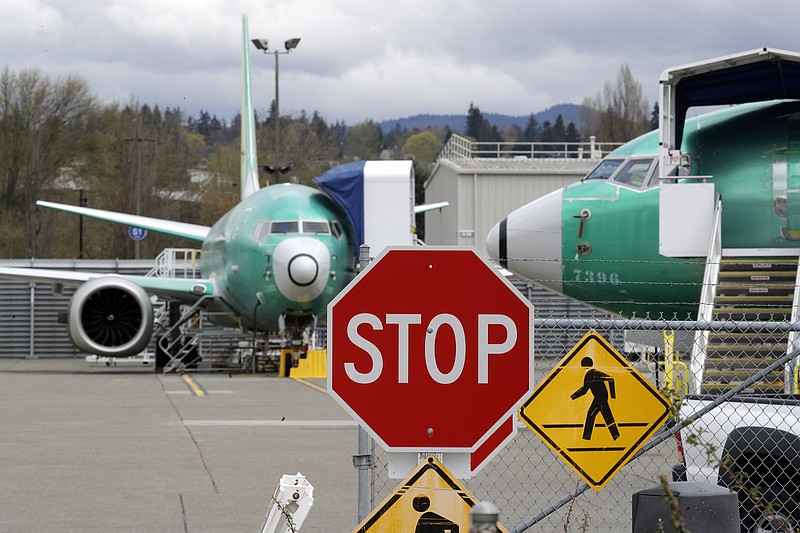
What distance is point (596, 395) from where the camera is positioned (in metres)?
6.25

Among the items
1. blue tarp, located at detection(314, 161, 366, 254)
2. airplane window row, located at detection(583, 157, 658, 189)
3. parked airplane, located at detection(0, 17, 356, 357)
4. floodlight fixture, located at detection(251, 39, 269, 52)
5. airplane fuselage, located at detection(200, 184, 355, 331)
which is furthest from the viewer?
floodlight fixture, located at detection(251, 39, 269, 52)

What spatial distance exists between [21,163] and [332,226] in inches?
1476

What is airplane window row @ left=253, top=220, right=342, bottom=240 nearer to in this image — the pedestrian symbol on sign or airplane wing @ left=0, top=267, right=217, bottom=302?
airplane wing @ left=0, top=267, right=217, bottom=302

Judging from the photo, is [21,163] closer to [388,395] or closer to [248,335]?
[248,335]

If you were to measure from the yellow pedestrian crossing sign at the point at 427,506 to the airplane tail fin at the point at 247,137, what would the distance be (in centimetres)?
2854

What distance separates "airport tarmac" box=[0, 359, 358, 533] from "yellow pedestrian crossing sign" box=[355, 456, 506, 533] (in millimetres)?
3714

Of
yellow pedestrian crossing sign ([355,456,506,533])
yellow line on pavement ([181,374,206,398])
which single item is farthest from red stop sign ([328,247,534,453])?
yellow line on pavement ([181,374,206,398])

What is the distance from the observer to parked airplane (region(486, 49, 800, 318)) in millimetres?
13258

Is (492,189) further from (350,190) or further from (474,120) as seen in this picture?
(474,120)

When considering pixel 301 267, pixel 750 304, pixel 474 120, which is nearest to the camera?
pixel 750 304

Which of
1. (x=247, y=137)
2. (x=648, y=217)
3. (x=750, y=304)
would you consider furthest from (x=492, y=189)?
(x=750, y=304)

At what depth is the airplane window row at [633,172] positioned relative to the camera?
14984 millimetres

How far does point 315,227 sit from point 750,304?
13.2 m

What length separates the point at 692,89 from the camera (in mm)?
13883
